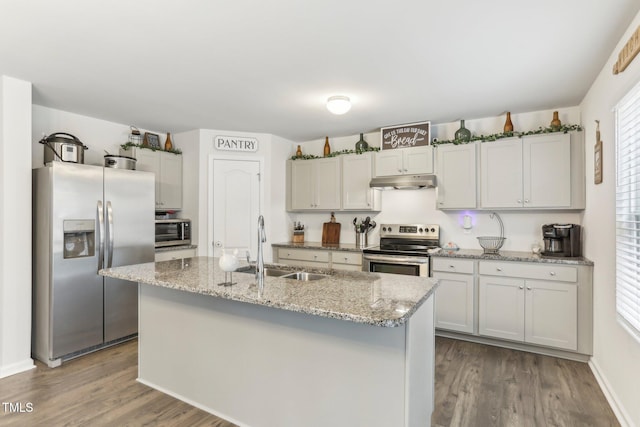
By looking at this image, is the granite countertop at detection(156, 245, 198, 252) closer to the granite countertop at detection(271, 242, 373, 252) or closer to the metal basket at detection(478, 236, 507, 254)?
the granite countertop at detection(271, 242, 373, 252)

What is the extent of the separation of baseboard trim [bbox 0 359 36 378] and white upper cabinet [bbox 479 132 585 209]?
448 centimetres

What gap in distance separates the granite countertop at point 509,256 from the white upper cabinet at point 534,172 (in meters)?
0.49

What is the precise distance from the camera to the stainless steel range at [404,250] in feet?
12.5

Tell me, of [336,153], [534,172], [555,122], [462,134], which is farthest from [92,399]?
[555,122]

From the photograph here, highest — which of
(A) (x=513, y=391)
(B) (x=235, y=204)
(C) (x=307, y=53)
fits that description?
(C) (x=307, y=53)

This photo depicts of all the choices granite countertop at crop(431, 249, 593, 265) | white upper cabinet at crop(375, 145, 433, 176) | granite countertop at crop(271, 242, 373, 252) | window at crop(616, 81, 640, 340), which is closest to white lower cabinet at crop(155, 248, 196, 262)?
granite countertop at crop(271, 242, 373, 252)

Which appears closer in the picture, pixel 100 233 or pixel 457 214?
pixel 100 233

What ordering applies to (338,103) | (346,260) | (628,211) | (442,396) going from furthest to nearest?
(346,260) < (338,103) < (442,396) < (628,211)

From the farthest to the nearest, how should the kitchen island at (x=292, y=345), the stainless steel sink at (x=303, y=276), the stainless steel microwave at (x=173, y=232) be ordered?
the stainless steel microwave at (x=173, y=232), the stainless steel sink at (x=303, y=276), the kitchen island at (x=292, y=345)

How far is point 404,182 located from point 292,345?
259cm

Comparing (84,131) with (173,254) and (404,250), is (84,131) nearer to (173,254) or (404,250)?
(173,254)

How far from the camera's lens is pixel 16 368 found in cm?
286

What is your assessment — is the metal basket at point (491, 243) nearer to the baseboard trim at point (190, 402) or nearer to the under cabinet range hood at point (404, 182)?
the under cabinet range hood at point (404, 182)

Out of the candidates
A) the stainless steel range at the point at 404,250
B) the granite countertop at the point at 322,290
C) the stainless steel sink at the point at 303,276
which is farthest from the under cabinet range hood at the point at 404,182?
the stainless steel sink at the point at 303,276
